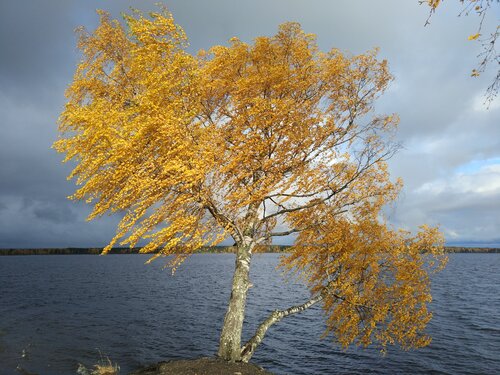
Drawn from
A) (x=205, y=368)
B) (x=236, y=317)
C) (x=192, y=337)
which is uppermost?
(x=236, y=317)

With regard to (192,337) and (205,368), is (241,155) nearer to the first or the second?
(205,368)

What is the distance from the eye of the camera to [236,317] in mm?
15859

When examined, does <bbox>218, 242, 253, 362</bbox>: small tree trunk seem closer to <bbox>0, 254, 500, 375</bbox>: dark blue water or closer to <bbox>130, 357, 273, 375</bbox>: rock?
<bbox>130, 357, 273, 375</bbox>: rock

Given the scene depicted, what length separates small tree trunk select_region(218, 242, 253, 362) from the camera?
15.6 metres

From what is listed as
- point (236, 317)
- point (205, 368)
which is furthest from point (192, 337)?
point (205, 368)

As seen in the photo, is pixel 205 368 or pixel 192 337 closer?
pixel 205 368

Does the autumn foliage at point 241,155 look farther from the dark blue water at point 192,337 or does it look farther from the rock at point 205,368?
the dark blue water at point 192,337

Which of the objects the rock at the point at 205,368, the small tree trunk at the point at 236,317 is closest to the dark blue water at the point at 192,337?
the small tree trunk at the point at 236,317

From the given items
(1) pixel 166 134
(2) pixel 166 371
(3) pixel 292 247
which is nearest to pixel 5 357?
(2) pixel 166 371

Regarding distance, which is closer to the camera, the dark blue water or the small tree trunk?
the small tree trunk

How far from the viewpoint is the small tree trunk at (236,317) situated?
15578mm

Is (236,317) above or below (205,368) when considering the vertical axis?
above

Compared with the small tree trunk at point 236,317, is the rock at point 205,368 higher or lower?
lower

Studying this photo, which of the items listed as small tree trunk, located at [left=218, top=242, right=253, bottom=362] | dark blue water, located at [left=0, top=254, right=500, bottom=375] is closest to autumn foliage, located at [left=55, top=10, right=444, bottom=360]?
small tree trunk, located at [left=218, top=242, right=253, bottom=362]
